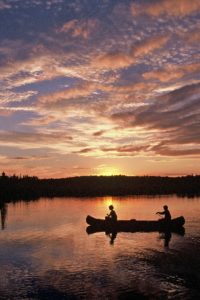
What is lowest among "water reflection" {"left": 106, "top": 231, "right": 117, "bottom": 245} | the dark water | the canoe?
the dark water

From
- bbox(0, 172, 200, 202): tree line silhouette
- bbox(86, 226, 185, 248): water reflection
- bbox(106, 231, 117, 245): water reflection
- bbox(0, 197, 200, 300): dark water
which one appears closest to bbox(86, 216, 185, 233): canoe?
bbox(86, 226, 185, 248): water reflection

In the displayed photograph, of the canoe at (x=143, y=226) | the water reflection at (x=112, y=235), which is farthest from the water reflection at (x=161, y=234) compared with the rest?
the canoe at (x=143, y=226)

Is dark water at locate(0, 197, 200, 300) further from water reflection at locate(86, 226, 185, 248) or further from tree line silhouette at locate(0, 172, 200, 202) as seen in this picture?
tree line silhouette at locate(0, 172, 200, 202)

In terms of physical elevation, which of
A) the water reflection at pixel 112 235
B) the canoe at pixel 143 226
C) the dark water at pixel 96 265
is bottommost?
the dark water at pixel 96 265

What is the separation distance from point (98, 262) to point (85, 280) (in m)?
5.67

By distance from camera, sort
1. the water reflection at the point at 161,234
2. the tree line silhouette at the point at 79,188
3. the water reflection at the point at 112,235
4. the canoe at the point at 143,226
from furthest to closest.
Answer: the tree line silhouette at the point at 79,188 < the canoe at the point at 143,226 < the water reflection at the point at 112,235 < the water reflection at the point at 161,234

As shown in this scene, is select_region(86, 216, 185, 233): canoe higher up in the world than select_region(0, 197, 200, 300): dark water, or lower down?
higher up

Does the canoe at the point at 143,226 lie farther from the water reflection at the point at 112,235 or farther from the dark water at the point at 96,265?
the dark water at the point at 96,265

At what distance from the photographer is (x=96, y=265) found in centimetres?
2966

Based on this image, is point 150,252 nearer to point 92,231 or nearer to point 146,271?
point 146,271

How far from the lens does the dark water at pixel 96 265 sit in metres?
22.9

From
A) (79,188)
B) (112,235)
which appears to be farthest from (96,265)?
(79,188)

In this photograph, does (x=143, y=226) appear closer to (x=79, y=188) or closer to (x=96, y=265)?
(x=96, y=265)

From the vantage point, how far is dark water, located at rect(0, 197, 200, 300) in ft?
75.1
